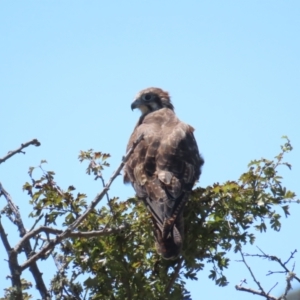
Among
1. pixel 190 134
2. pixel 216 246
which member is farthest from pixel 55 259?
pixel 190 134

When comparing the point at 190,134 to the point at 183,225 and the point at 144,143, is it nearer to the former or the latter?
the point at 144,143

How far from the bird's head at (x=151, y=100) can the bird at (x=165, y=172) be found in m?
0.71

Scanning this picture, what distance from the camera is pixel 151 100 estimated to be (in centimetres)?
1005

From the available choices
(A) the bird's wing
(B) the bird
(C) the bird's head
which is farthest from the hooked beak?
(A) the bird's wing

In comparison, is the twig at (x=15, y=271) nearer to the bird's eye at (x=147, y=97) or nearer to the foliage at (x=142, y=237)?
the foliage at (x=142, y=237)

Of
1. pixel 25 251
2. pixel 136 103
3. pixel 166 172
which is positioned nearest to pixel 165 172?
pixel 166 172

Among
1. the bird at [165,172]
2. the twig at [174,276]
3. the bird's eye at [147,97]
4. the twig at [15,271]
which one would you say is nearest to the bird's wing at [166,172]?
the bird at [165,172]

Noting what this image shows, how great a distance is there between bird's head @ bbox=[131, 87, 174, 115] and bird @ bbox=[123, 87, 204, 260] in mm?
714

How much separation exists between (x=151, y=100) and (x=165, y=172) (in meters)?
2.94

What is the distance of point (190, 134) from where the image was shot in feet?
27.1

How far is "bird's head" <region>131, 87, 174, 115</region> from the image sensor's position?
9.94 meters

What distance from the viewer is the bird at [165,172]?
6152 mm

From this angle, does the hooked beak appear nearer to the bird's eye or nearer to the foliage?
the bird's eye

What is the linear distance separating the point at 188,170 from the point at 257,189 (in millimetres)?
1470
